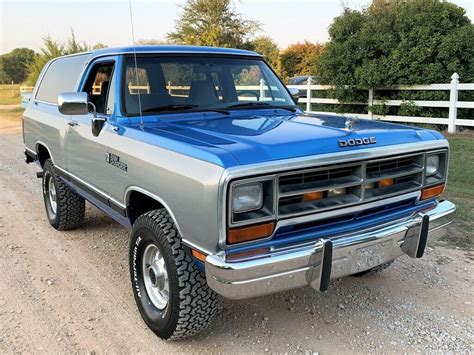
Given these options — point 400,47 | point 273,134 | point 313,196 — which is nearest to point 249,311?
point 313,196

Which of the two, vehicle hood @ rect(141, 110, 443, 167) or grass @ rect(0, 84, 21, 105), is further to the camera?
grass @ rect(0, 84, 21, 105)

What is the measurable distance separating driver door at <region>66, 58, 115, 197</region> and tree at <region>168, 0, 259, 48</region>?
23752mm

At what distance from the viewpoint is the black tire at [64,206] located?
5.25m

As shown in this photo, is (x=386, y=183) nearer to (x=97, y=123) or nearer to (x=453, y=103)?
(x=97, y=123)

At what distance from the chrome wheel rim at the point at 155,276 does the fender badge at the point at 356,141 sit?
4.63ft

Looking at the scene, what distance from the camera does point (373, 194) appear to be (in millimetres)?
3137

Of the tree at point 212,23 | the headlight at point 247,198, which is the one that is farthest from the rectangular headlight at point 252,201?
the tree at point 212,23

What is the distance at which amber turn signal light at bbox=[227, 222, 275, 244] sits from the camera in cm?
258

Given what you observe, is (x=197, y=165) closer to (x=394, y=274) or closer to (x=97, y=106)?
(x=97, y=106)

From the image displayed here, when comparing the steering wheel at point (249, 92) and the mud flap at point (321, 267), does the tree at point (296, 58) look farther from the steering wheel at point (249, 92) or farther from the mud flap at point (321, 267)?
the mud flap at point (321, 267)

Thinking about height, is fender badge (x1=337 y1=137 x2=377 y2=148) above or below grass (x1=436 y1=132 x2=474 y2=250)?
above

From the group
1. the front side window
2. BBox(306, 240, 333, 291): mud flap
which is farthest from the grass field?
the front side window

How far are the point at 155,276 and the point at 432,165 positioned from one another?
219 cm

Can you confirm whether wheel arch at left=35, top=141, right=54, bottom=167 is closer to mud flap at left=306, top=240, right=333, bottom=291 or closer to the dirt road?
the dirt road
